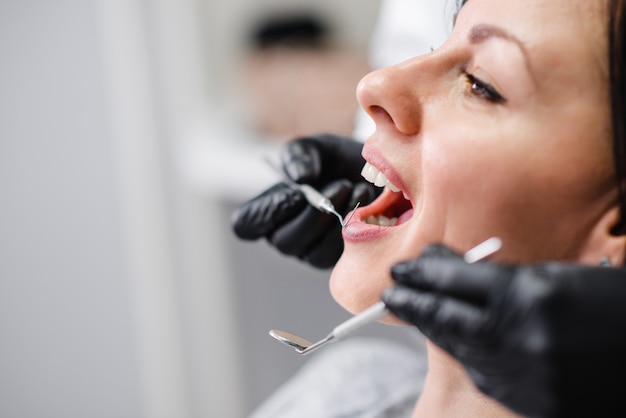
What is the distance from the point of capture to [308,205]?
115cm

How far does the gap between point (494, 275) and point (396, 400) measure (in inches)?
23.3

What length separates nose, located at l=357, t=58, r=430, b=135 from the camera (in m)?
0.83

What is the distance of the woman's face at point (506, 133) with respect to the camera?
76 cm

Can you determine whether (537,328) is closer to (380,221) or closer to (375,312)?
(375,312)

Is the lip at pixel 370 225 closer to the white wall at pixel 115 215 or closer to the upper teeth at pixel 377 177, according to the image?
the upper teeth at pixel 377 177

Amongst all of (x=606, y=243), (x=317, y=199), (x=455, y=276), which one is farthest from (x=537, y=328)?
(x=317, y=199)

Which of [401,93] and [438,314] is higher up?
[401,93]

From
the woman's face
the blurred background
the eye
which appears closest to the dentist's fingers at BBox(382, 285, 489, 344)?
the woman's face

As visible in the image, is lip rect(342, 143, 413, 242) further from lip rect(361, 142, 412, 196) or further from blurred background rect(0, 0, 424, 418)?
blurred background rect(0, 0, 424, 418)

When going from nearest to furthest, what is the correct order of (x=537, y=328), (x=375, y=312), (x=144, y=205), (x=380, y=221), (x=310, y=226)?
(x=537, y=328) < (x=375, y=312) < (x=380, y=221) < (x=310, y=226) < (x=144, y=205)

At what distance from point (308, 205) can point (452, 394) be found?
385mm

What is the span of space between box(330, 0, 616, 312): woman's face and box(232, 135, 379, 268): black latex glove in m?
0.28

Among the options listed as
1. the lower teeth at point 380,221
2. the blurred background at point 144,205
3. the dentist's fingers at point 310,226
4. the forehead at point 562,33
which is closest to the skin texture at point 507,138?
the forehead at point 562,33

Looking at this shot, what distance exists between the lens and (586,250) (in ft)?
2.61
